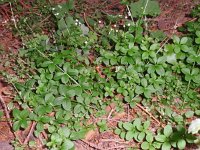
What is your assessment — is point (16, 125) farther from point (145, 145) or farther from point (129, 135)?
point (145, 145)

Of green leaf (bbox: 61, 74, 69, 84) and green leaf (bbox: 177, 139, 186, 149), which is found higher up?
green leaf (bbox: 61, 74, 69, 84)

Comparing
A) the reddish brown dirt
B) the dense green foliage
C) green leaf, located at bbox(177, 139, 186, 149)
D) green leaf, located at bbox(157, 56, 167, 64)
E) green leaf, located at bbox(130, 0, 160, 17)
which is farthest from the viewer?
the reddish brown dirt

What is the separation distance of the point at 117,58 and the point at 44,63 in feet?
2.55

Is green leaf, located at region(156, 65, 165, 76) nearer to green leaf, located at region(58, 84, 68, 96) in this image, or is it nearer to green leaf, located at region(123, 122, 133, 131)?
green leaf, located at region(123, 122, 133, 131)

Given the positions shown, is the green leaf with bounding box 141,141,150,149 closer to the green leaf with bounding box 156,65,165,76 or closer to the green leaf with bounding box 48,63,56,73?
the green leaf with bounding box 156,65,165,76

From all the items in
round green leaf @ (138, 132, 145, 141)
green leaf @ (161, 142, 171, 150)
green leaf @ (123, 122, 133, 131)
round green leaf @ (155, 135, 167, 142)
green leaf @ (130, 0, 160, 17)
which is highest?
green leaf @ (130, 0, 160, 17)

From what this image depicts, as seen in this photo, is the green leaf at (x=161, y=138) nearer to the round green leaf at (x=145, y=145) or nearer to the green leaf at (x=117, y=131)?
the round green leaf at (x=145, y=145)

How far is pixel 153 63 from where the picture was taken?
2.94 m

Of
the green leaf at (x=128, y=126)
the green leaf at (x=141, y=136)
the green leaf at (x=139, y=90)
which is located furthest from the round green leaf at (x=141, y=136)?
the green leaf at (x=139, y=90)

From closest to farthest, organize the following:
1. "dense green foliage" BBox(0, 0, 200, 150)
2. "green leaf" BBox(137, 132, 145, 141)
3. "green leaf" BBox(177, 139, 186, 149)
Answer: "green leaf" BBox(177, 139, 186, 149), "green leaf" BBox(137, 132, 145, 141), "dense green foliage" BBox(0, 0, 200, 150)

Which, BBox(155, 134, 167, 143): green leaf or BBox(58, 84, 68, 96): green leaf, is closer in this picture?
BBox(155, 134, 167, 143): green leaf

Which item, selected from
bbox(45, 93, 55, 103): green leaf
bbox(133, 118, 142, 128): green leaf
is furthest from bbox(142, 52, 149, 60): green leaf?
bbox(45, 93, 55, 103): green leaf

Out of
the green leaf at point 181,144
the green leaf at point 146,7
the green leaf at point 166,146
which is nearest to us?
the green leaf at point 181,144

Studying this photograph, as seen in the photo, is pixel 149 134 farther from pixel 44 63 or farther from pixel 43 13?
pixel 43 13
